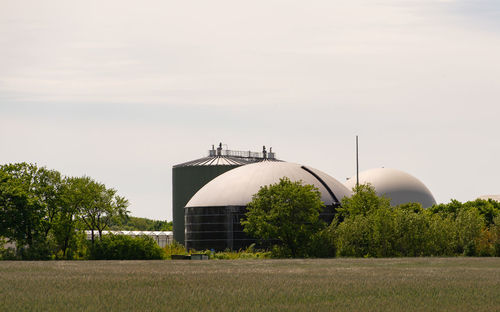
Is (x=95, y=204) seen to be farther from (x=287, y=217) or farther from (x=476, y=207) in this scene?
(x=476, y=207)

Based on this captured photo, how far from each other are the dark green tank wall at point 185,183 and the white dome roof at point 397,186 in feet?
87.6

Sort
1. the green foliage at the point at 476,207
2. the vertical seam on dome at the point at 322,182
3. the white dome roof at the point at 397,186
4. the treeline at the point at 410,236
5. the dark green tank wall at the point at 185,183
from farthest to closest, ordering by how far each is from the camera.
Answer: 1. the white dome roof at the point at 397,186
2. the dark green tank wall at the point at 185,183
3. the green foliage at the point at 476,207
4. the vertical seam on dome at the point at 322,182
5. the treeline at the point at 410,236

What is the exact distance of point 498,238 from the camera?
80.1 meters

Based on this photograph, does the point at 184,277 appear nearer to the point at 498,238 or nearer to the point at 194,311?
the point at 194,311

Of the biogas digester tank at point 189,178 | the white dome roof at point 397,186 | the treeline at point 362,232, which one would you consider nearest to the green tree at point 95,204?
the treeline at point 362,232

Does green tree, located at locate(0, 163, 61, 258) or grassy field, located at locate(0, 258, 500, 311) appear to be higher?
green tree, located at locate(0, 163, 61, 258)

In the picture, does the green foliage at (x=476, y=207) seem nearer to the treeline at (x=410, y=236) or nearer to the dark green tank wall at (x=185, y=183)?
the treeline at (x=410, y=236)

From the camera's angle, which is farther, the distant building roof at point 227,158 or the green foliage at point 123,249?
the distant building roof at point 227,158

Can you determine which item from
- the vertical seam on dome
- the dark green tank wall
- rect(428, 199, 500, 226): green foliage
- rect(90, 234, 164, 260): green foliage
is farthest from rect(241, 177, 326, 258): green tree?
the dark green tank wall

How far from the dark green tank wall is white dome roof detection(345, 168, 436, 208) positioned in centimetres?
2671

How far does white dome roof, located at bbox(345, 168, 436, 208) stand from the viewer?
471 ft

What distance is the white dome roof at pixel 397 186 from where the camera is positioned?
5650 inches

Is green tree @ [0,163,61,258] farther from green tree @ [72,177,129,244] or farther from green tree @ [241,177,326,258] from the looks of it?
green tree @ [241,177,326,258]

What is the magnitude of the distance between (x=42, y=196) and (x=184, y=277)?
4995 cm
